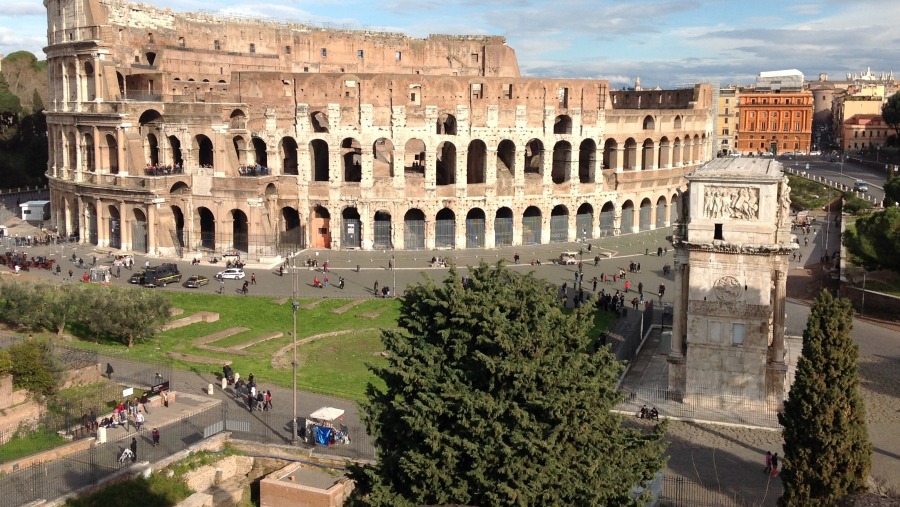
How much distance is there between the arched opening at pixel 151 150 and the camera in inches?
2146

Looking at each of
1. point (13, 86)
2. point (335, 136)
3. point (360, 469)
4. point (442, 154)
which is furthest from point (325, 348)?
point (13, 86)

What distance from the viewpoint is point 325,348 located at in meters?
33.6

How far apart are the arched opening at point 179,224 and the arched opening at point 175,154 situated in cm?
219

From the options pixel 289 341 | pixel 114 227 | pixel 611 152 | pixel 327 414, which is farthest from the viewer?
pixel 611 152

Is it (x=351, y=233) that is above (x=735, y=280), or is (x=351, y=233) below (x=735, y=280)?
below

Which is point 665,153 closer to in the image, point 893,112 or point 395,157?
point 395,157

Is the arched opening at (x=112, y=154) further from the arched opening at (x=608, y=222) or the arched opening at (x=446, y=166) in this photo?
the arched opening at (x=608, y=222)

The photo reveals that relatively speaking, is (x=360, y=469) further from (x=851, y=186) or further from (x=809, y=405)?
(x=851, y=186)

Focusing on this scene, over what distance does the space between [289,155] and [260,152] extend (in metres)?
1.80

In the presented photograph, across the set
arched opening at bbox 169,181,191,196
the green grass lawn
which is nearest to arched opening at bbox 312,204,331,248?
arched opening at bbox 169,181,191,196

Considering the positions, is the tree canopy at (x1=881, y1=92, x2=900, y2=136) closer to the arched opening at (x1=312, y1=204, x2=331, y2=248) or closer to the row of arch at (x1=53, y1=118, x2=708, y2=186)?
the row of arch at (x1=53, y1=118, x2=708, y2=186)

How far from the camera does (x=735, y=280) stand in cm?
2677

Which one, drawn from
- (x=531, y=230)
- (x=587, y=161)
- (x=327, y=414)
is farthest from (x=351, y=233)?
(x=327, y=414)

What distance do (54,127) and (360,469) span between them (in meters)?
46.7
